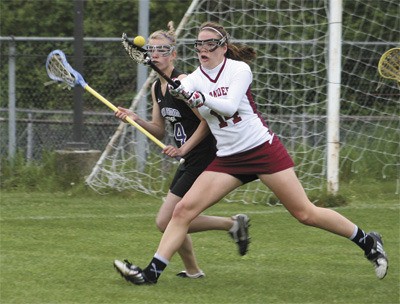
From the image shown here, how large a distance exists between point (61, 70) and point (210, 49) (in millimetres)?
2075

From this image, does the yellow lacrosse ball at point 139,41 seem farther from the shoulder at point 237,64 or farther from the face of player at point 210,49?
the shoulder at point 237,64

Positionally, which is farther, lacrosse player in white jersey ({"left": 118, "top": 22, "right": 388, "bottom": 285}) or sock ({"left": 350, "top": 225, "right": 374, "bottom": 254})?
sock ({"left": 350, "top": 225, "right": 374, "bottom": 254})

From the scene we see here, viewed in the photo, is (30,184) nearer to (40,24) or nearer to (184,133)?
(184,133)

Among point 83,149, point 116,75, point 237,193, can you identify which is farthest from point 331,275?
point 116,75

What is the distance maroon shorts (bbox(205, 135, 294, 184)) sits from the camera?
654 cm

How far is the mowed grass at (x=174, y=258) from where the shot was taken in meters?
6.57

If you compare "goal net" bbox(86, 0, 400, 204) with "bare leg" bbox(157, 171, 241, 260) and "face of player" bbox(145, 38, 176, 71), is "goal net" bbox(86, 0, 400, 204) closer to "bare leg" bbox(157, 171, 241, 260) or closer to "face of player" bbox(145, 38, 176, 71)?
"face of player" bbox(145, 38, 176, 71)

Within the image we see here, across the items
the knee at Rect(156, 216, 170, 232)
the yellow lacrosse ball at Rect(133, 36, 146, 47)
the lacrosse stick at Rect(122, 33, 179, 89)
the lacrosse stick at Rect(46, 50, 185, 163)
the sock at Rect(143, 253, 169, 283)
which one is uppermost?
the yellow lacrosse ball at Rect(133, 36, 146, 47)

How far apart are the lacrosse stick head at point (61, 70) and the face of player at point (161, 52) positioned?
4.01 feet

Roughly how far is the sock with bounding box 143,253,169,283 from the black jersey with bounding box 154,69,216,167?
2.62ft

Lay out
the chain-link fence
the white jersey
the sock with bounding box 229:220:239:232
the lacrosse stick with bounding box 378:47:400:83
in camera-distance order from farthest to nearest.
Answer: the chain-link fence < the lacrosse stick with bounding box 378:47:400:83 < the sock with bounding box 229:220:239:232 < the white jersey

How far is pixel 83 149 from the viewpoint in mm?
11688

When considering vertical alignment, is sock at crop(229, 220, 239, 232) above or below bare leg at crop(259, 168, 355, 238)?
below

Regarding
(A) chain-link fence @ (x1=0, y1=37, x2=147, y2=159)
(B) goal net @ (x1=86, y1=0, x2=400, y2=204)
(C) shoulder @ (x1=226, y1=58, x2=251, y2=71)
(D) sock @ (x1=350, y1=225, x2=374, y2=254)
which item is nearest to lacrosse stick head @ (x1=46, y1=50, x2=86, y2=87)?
(C) shoulder @ (x1=226, y1=58, x2=251, y2=71)
